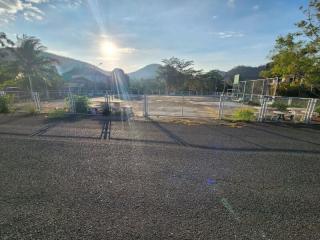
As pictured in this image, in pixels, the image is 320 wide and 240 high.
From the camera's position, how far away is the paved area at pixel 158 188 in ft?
7.43

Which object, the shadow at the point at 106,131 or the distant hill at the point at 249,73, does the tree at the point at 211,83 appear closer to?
the distant hill at the point at 249,73

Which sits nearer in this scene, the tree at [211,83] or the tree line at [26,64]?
the tree line at [26,64]

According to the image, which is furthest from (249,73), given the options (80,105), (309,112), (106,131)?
(106,131)

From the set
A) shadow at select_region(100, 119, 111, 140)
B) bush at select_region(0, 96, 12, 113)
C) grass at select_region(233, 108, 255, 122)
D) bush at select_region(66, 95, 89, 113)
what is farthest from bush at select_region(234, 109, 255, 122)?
bush at select_region(0, 96, 12, 113)

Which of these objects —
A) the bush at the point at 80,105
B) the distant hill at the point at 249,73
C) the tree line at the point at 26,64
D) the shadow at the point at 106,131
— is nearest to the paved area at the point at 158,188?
the shadow at the point at 106,131

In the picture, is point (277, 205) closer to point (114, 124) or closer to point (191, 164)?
point (191, 164)

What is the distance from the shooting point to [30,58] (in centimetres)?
2400

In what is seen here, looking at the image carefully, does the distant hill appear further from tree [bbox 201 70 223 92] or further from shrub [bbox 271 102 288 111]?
shrub [bbox 271 102 288 111]

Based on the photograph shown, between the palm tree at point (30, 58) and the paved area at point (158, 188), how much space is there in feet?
77.0

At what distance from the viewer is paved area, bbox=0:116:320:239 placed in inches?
89.2

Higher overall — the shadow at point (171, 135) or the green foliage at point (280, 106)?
the green foliage at point (280, 106)

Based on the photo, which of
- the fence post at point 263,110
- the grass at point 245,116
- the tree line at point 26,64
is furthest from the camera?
the tree line at point 26,64

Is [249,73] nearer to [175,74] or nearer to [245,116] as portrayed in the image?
[175,74]

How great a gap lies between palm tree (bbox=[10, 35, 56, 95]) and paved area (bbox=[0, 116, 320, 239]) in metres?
23.5
